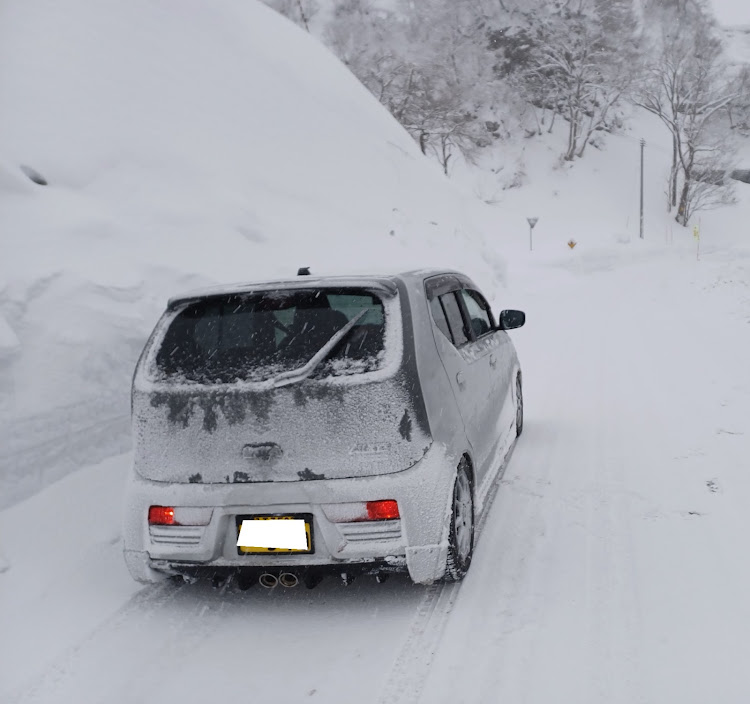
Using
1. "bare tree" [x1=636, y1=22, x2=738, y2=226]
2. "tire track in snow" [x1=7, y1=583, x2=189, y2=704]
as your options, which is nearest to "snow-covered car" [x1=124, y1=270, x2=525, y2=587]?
"tire track in snow" [x1=7, y1=583, x2=189, y2=704]

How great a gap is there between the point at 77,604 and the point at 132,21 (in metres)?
13.5

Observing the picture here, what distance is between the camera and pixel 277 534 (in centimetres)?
340

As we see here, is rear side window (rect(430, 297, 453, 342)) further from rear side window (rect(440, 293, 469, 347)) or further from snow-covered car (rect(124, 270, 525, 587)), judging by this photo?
snow-covered car (rect(124, 270, 525, 587))

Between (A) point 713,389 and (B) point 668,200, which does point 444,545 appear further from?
(B) point 668,200

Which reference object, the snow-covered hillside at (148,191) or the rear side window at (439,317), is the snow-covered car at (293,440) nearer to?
the rear side window at (439,317)

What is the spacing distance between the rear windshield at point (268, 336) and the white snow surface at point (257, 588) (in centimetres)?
124

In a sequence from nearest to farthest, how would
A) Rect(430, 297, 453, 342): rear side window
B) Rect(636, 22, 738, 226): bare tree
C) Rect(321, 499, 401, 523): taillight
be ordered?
Rect(321, 499, 401, 523): taillight
Rect(430, 297, 453, 342): rear side window
Rect(636, 22, 738, 226): bare tree

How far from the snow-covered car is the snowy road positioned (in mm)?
287

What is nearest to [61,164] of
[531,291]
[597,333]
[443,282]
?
[443,282]

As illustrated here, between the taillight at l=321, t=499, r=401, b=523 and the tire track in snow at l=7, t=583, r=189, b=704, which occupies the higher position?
the taillight at l=321, t=499, r=401, b=523

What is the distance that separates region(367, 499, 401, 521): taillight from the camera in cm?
334

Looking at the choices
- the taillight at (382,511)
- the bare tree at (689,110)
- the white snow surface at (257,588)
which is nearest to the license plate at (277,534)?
the taillight at (382,511)

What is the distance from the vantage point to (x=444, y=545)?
3.52m

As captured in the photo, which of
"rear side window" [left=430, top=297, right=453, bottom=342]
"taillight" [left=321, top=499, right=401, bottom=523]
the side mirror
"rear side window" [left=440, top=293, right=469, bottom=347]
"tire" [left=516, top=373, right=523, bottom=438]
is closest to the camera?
"taillight" [left=321, top=499, right=401, bottom=523]
